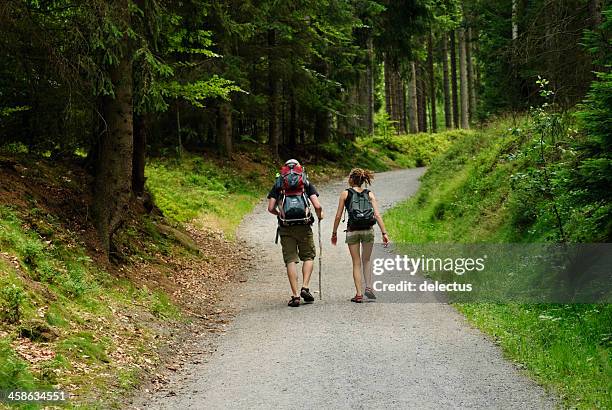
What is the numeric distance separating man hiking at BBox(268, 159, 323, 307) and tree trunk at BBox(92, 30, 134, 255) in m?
2.48

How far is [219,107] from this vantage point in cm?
2711

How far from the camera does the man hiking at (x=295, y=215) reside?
10930mm

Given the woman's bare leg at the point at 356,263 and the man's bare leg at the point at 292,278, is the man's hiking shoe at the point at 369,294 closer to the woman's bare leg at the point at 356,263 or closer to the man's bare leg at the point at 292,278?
the woman's bare leg at the point at 356,263

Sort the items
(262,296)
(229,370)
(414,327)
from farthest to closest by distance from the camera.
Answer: (262,296) → (414,327) → (229,370)

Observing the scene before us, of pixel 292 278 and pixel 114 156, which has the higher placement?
pixel 114 156

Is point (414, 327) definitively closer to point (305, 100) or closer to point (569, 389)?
point (569, 389)

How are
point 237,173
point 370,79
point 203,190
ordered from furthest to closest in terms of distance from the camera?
point 370,79
point 237,173
point 203,190

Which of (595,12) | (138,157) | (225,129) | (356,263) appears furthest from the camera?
(225,129)

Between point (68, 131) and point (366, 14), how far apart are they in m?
23.8

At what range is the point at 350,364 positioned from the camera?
7637 mm

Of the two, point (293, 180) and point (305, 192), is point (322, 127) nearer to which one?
point (305, 192)

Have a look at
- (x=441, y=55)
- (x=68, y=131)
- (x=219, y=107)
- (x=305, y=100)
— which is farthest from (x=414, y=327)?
(x=441, y=55)

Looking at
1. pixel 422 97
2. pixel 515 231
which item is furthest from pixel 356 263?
pixel 422 97

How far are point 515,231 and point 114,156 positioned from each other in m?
7.17
